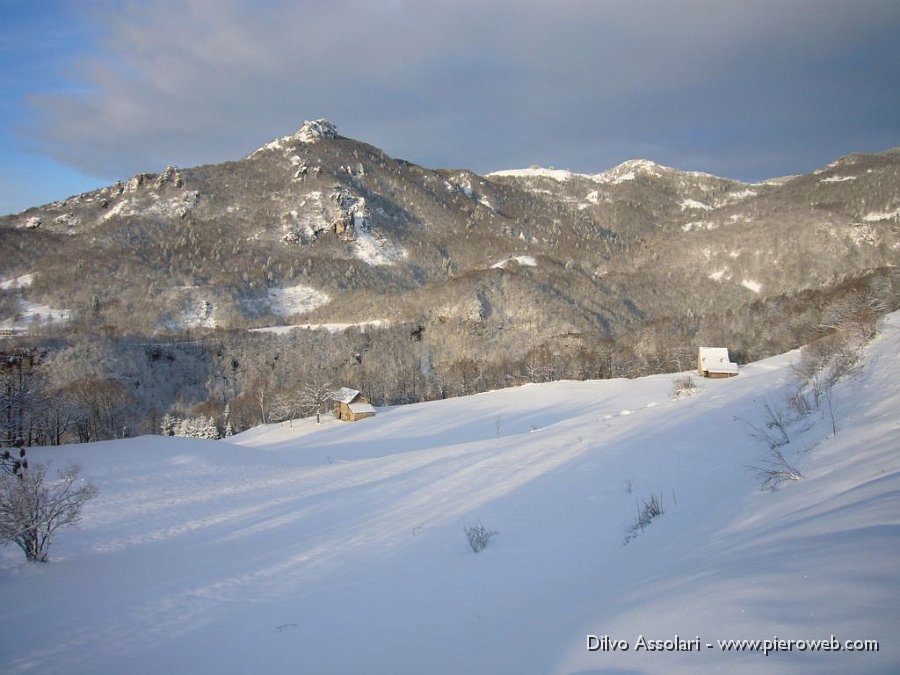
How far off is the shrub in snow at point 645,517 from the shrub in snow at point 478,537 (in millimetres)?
2896

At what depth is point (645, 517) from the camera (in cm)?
954

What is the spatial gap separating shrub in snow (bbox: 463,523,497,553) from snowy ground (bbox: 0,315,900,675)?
199mm

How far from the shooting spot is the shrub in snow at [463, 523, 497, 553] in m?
10.2

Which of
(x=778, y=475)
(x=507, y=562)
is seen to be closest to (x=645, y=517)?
(x=778, y=475)

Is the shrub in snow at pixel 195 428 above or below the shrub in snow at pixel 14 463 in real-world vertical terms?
below

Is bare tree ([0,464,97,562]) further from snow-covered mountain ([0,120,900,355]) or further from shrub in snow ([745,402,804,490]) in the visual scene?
snow-covered mountain ([0,120,900,355])

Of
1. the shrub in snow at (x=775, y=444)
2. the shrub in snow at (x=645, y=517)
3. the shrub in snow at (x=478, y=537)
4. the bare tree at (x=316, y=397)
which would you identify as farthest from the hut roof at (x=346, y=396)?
the shrub in snow at (x=645, y=517)

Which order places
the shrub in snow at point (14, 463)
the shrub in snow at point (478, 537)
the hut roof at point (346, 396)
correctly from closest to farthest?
the shrub in snow at point (14, 463), the shrub in snow at point (478, 537), the hut roof at point (346, 396)

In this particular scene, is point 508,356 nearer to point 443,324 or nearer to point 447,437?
point 443,324

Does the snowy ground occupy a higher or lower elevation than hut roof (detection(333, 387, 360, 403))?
lower

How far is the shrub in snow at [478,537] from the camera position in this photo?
10227 mm

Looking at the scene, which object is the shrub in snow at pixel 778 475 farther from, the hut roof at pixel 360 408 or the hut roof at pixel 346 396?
the hut roof at pixel 346 396

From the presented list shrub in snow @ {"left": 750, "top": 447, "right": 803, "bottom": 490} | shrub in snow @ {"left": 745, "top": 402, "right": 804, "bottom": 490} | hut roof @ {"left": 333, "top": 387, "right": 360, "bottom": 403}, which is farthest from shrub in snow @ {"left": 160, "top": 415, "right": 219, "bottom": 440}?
shrub in snow @ {"left": 750, "top": 447, "right": 803, "bottom": 490}

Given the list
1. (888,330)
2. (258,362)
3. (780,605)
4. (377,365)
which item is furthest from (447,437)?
(258,362)
